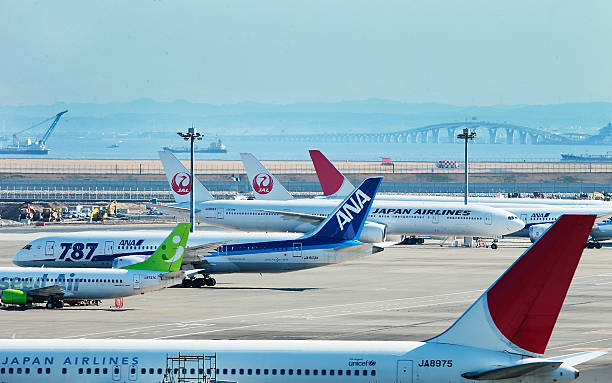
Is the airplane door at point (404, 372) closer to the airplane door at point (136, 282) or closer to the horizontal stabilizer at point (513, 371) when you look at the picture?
the horizontal stabilizer at point (513, 371)

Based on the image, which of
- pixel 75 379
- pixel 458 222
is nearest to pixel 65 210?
pixel 458 222

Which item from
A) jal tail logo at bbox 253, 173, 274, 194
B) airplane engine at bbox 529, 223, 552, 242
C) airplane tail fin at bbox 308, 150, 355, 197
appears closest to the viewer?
airplane engine at bbox 529, 223, 552, 242

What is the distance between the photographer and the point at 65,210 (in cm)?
16250

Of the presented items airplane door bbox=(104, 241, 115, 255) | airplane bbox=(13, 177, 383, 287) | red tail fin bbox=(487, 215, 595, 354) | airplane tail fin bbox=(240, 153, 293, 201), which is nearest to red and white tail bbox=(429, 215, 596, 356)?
red tail fin bbox=(487, 215, 595, 354)

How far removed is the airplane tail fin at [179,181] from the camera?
10756cm

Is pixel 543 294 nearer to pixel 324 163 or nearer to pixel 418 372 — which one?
pixel 418 372

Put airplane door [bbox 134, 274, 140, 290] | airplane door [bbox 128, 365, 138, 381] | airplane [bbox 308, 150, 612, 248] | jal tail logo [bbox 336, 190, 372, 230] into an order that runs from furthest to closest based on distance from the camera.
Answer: airplane [bbox 308, 150, 612, 248] < jal tail logo [bbox 336, 190, 372, 230] < airplane door [bbox 134, 274, 140, 290] < airplane door [bbox 128, 365, 138, 381]

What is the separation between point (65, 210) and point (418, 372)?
140107 millimetres

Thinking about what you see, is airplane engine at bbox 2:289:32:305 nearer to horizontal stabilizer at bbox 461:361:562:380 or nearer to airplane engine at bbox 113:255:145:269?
airplane engine at bbox 113:255:145:269

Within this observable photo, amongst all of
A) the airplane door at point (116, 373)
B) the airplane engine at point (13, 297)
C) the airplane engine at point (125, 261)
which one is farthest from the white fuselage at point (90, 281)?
the airplane door at point (116, 373)

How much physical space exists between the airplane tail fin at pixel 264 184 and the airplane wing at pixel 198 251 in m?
47.9

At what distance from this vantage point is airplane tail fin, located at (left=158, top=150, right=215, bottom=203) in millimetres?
107562

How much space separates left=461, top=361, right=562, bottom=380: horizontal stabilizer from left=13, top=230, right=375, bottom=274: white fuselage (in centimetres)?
4358

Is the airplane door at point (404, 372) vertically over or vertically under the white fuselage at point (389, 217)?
under
